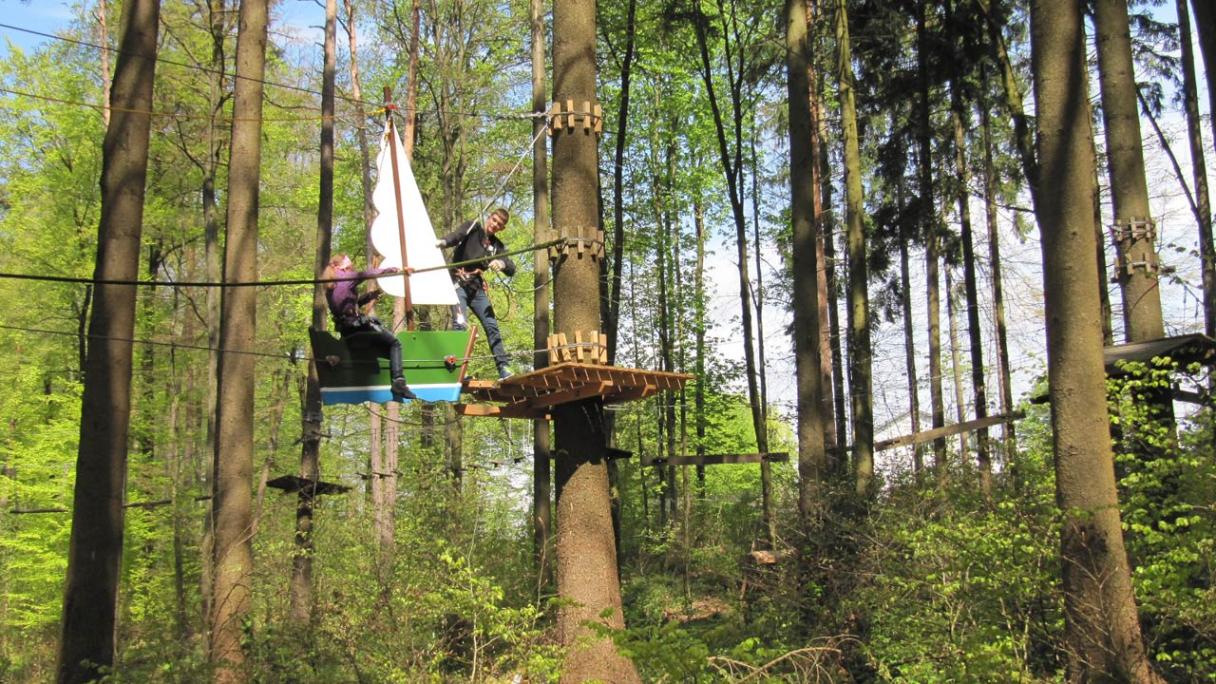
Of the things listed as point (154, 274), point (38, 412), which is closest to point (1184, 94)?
point (154, 274)

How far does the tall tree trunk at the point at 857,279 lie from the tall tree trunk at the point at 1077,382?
16.4 feet

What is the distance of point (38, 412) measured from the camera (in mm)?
20734

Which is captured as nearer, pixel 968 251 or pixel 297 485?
pixel 297 485

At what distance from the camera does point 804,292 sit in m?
12.1

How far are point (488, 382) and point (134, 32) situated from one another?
5.06m

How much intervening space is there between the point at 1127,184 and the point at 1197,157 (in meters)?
7.46

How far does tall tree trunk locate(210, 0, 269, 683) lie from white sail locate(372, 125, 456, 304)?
4.16 metres

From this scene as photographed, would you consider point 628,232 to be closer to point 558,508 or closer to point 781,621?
point 781,621

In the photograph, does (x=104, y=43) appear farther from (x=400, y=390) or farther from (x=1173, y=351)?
(x=1173, y=351)

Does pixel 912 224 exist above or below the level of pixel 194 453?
above

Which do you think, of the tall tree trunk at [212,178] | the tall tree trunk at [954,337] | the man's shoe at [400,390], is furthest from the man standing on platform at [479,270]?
the tall tree trunk at [954,337]

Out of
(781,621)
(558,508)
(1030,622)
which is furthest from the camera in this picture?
(781,621)

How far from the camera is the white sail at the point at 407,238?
23.9 ft

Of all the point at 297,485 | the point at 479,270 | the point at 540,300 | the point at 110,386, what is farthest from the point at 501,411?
the point at 540,300
